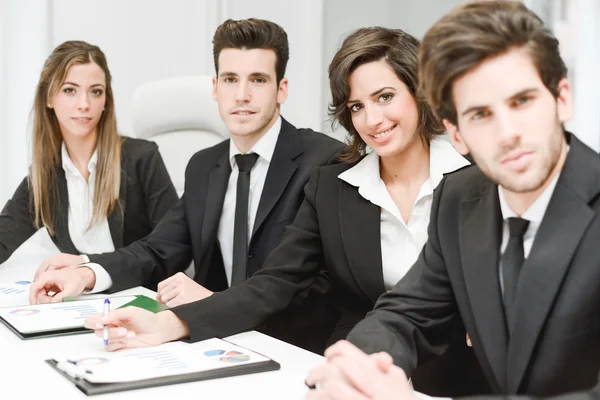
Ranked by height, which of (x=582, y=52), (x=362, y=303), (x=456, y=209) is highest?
(x=582, y=52)

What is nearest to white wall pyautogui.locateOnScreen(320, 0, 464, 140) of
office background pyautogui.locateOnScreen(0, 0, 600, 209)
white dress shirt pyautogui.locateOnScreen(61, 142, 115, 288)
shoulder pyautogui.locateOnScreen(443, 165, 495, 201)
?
office background pyautogui.locateOnScreen(0, 0, 600, 209)

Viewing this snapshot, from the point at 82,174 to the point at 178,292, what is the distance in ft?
3.94

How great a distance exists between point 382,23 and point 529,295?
334cm

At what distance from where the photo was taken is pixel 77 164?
9.56 ft

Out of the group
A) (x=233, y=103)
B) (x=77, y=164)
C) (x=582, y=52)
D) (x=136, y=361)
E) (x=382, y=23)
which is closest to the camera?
(x=136, y=361)

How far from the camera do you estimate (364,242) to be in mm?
1895

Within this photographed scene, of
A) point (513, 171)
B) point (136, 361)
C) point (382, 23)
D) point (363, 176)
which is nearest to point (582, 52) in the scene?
point (382, 23)

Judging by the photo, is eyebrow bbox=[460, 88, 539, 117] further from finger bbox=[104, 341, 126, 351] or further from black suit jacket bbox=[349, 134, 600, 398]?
finger bbox=[104, 341, 126, 351]

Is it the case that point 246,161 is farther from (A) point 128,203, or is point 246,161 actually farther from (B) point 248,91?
(A) point 128,203

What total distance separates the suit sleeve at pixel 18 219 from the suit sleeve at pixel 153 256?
605mm

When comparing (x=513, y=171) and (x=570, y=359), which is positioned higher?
(x=513, y=171)

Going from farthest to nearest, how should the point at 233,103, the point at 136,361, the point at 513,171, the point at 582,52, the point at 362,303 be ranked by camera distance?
1. the point at 582,52
2. the point at 233,103
3. the point at 362,303
4. the point at 136,361
5. the point at 513,171

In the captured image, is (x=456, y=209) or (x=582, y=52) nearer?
(x=456, y=209)

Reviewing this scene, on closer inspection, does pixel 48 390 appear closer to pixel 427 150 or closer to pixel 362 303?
pixel 362 303
